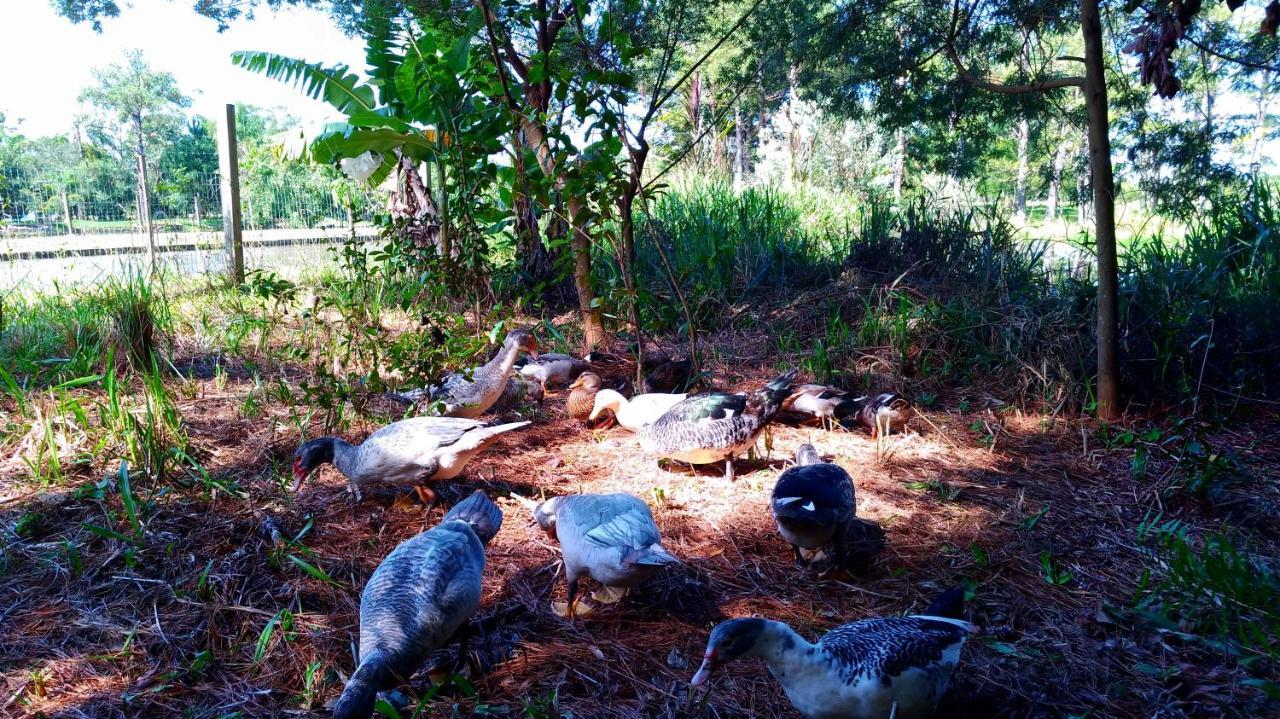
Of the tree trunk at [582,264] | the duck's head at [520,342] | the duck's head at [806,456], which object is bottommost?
the duck's head at [806,456]

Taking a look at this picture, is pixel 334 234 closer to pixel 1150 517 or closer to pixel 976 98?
pixel 976 98

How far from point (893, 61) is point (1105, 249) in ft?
9.19

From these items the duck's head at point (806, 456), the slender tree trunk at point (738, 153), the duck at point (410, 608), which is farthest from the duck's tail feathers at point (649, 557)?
the slender tree trunk at point (738, 153)

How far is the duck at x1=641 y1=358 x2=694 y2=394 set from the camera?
21.3ft

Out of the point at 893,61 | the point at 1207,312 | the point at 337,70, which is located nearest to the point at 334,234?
the point at 337,70

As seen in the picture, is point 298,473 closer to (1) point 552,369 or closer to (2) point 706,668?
(2) point 706,668

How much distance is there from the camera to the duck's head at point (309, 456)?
13.5 feet

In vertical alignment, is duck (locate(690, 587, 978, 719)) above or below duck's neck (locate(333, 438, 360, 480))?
below

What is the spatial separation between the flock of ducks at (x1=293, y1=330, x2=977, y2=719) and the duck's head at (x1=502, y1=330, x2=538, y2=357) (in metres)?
0.02

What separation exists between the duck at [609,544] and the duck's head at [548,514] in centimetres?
10

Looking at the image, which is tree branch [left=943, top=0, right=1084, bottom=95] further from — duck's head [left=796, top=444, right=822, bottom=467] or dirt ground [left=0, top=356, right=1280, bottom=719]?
duck's head [left=796, top=444, right=822, bottom=467]

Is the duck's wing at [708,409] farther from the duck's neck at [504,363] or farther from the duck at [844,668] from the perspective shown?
the duck at [844,668]

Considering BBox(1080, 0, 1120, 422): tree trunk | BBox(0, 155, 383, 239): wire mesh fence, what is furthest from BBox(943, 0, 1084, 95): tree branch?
BBox(0, 155, 383, 239): wire mesh fence

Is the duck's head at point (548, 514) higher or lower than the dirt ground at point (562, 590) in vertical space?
higher
